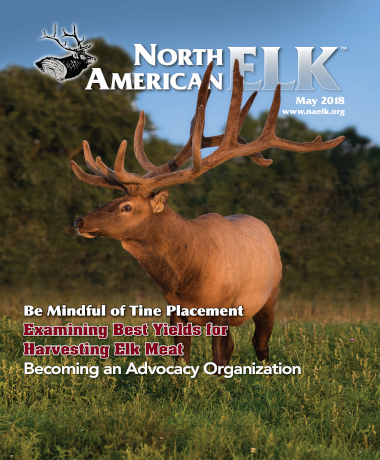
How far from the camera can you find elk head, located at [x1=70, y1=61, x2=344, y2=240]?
444 cm

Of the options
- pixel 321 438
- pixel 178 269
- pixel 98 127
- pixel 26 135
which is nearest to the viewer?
pixel 321 438

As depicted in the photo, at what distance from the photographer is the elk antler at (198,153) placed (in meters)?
4.59

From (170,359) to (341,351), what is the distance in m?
2.73

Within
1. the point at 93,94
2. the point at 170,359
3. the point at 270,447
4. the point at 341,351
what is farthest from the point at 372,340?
the point at 93,94

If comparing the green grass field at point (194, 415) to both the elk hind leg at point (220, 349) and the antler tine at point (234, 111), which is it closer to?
the elk hind leg at point (220, 349)

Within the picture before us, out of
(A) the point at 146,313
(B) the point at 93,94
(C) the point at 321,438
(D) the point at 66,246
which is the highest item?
(B) the point at 93,94

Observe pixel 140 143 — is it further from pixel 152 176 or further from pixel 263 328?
pixel 263 328

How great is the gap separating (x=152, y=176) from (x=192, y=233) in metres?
0.69

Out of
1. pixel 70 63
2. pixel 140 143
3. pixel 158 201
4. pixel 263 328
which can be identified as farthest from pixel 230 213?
pixel 158 201

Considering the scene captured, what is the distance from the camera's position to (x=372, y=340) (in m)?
6.93

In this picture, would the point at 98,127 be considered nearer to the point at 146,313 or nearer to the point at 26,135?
the point at 26,135

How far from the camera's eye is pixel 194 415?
3965 millimetres

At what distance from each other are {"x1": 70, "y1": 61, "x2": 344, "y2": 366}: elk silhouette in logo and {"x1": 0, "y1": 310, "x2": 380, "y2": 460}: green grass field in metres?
0.62

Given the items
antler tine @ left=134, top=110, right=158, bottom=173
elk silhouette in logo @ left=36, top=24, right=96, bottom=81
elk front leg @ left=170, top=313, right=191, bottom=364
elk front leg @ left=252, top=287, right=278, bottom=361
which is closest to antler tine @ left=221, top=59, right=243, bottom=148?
antler tine @ left=134, top=110, right=158, bottom=173
